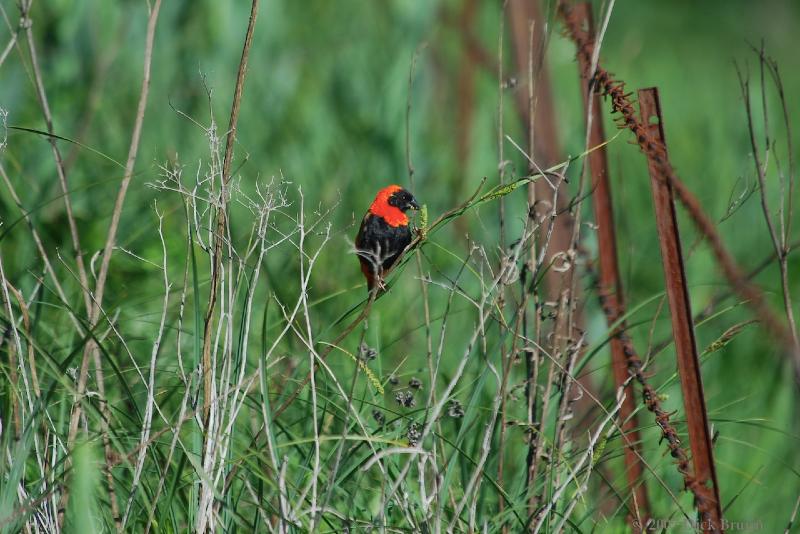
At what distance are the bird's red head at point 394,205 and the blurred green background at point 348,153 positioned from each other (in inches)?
8.6

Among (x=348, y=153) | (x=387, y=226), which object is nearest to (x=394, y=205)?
(x=387, y=226)

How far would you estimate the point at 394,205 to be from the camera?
5.27 feet

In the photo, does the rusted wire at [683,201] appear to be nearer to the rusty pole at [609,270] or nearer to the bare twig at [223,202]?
the rusty pole at [609,270]

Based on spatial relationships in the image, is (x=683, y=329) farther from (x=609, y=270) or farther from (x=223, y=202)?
(x=223, y=202)

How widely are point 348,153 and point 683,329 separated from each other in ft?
7.80

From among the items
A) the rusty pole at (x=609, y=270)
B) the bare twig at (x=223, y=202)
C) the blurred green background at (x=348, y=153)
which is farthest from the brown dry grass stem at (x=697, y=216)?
the blurred green background at (x=348, y=153)

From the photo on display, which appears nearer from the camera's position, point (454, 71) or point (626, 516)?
point (626, 516)

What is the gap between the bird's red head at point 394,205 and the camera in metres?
1.58

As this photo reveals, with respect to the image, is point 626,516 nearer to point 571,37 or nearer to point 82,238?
point 571,37

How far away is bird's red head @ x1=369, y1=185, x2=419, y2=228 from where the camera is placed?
1.58m

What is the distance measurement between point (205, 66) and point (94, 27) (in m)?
0.43

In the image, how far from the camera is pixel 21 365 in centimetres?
117

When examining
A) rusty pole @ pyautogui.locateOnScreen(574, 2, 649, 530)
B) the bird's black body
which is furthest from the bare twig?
rusty pole @ pyautogui.locateOnScreen(574, 2, 649, 530)

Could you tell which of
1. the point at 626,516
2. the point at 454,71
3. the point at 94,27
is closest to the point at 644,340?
the point at 626,516
